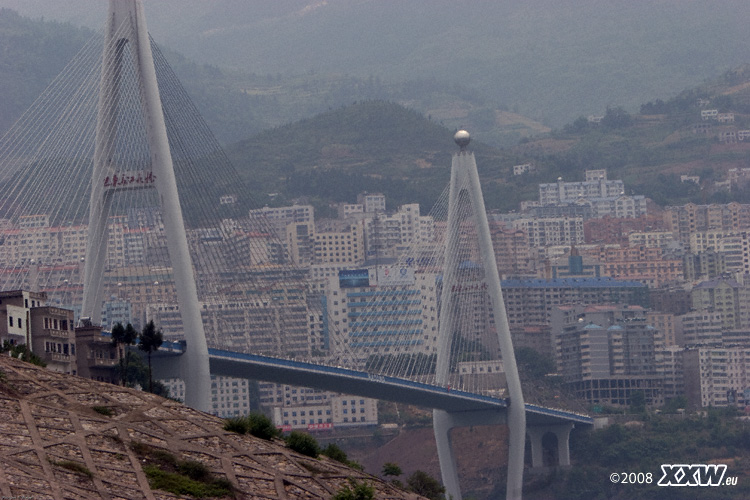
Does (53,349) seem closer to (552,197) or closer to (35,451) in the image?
(35,451)

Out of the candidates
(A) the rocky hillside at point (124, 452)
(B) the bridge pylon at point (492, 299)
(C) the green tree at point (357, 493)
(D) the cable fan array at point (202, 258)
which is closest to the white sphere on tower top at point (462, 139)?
(B) the bridge pylon at point (492, 299)

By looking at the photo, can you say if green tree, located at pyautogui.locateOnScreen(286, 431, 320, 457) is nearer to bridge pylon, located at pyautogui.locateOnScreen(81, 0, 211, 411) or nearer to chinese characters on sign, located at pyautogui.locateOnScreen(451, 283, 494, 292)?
bridge pylon, located at pyautogui.locateOnScreen(81, 0, 211, 411)

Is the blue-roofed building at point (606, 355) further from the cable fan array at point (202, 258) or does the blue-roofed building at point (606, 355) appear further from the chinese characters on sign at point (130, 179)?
the chinese characters on sign at point (130, 179)

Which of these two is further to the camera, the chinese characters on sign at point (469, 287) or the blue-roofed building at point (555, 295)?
the blue-roofed building at point (555, 295)

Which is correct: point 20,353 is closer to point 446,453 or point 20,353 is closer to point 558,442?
point 446,453

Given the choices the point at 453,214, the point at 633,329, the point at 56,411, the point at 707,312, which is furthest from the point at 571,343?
the point at 56,411

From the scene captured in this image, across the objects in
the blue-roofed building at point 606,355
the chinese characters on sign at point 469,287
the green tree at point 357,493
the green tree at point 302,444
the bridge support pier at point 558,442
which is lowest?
the bridge support pier at point 558,442

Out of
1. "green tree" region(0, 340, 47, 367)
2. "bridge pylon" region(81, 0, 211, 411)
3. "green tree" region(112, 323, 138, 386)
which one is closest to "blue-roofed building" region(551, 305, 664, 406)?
"bridge pylon" region(81, 0, 211, 411)
